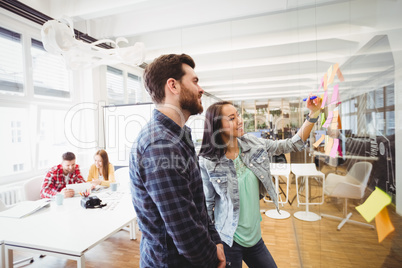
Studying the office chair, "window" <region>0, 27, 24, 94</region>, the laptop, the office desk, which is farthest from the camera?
"window" <region>0, 27, 24, 94</region>

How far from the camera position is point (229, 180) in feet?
4.05

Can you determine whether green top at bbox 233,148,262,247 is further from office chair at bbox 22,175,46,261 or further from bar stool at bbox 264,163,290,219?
office chair at bbox 22,175,46,261

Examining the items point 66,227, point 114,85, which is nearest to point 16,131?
point 114,85

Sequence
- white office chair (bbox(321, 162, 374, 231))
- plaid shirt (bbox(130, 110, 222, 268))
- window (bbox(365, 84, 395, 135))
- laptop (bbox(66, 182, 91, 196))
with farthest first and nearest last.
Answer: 1. laptop (bbox(66, 182, 91, 196))
2. plaid shirt (bbox(130, 110, 222, 268))
3. white office chair (bbox(321, 162, 374, 231))
4. window (bbox(365, 84, 395, 135))

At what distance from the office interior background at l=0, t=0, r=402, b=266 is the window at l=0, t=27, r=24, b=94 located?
0.01 meters

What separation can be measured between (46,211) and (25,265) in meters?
0.97

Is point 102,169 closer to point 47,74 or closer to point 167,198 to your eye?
point 47,74

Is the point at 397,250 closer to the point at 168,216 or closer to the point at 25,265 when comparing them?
the point at 168,216

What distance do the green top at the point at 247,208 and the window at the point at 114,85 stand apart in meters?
4.29

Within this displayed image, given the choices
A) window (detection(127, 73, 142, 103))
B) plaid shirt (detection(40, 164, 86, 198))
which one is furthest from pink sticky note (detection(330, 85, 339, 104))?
window (detection(127, 73, 142, 103))

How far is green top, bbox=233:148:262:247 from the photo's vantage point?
3.92 ft

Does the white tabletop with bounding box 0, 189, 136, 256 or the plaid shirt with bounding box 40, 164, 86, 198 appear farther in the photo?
the plaid shirt with bounding box 40, 164, 86, 198

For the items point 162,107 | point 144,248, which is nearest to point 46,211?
point 144,248

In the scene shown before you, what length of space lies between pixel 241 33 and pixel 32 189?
394 cm
